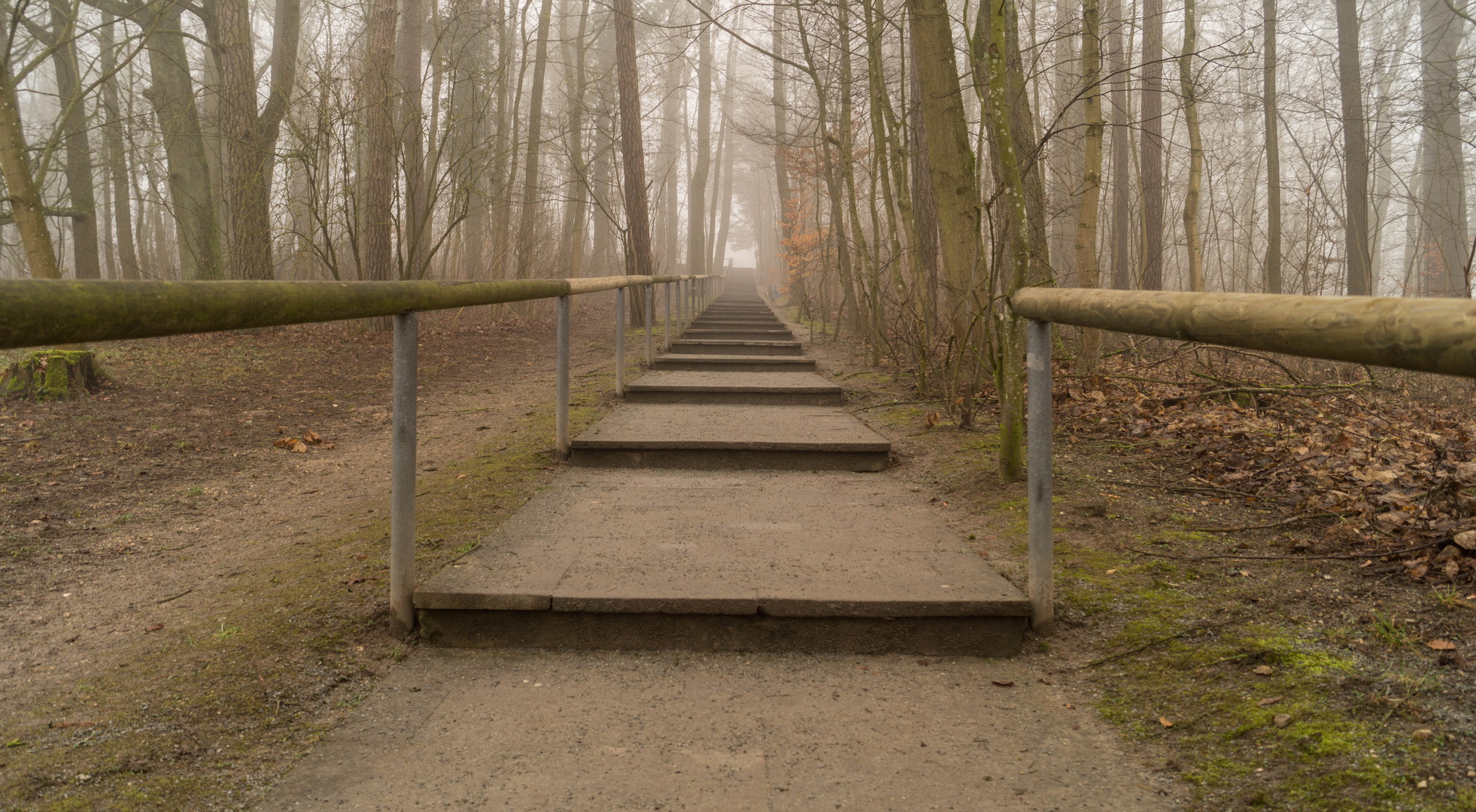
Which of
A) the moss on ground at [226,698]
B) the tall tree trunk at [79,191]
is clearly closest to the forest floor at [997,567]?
the moss on ground at [226,698]

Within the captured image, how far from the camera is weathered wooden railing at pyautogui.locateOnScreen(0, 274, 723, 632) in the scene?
3.70 ft

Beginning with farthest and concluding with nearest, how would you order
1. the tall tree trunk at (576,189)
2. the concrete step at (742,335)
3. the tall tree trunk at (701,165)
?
the tall tree trunk at (701,165), the tall tree trunk at (576,189), the concrete step at (742,335)

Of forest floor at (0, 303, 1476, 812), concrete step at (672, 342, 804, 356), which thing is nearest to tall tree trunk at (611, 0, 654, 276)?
concrete step at (672, 342, 804, 356)

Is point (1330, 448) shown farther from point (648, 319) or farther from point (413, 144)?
point (413, 144)

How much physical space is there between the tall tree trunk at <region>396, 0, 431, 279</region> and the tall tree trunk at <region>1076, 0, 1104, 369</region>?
642 cm

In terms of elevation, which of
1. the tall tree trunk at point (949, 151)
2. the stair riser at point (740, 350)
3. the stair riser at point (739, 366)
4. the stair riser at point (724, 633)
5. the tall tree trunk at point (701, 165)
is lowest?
the stair riser at point (724, 633)

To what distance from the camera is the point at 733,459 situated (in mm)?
4277

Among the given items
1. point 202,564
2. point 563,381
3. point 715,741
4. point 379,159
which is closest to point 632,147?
point 379,159

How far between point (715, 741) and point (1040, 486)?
1.08 meters

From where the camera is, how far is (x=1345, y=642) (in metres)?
2.01

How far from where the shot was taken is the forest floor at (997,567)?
1678mm

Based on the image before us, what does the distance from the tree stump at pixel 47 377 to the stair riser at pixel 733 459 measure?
3975 mm

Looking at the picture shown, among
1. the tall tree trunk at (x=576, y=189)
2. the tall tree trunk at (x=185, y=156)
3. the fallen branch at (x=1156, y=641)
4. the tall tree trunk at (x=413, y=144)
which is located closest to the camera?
the fallen branch at (x=1156, y=641)

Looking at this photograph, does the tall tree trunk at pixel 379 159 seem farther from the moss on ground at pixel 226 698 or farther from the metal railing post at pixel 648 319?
the moss on ground at pixel 226 698
